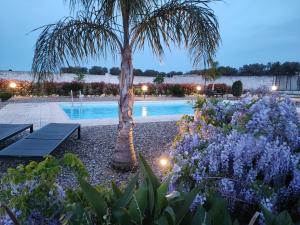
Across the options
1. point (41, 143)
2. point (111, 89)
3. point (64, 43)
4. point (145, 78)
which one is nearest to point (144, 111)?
point (111, 89)

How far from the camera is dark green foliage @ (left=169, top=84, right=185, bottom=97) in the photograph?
2105 cm

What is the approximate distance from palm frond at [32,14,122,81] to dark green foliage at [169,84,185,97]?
17021 millimetres

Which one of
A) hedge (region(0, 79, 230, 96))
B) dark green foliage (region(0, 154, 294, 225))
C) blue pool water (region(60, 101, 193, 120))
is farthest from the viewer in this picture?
hedge (region(0, 79, 230, 96))

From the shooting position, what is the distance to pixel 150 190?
1326 millimetres

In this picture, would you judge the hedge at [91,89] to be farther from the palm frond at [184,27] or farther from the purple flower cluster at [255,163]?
the purple flower cluster at [255,163]

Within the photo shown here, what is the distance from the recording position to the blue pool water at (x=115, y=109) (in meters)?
12.7

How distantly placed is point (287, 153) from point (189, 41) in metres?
2.91

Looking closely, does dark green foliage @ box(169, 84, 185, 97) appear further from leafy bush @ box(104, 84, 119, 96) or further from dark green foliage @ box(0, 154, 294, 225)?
dark green foliage @ box(0, 154, 294, 225)

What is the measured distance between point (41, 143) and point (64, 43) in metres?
1.64

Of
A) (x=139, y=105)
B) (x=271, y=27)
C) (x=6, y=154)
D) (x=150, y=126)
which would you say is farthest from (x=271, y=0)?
(x=6, y=154)

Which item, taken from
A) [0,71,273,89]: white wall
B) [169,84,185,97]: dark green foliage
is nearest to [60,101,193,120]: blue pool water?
[169,84,185,97]: dark green foliage

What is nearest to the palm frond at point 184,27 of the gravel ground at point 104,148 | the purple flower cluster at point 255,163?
the gravel ground at point 104,148

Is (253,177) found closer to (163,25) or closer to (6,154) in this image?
(163,25)

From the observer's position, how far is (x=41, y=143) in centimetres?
459
